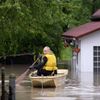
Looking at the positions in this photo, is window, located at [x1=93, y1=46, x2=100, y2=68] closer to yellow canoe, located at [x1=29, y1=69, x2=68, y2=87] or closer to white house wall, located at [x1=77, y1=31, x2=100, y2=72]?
white house wall, located at [x1=77, y1=31, x2=100, y2=72]

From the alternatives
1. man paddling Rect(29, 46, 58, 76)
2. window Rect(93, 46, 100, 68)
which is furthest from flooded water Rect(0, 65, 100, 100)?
window Rect(93, 46, 100, 68)

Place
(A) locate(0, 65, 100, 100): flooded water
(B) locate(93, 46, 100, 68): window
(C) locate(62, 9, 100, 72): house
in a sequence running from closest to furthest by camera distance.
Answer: (A) locate(0, 65, 100, 100): flooded water
(C) locate(62, 9, 100, 72): house
(B) locate(93, 46, 100, 68): window

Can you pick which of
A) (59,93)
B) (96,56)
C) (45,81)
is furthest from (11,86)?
(96,56)

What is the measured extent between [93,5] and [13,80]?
3274cm

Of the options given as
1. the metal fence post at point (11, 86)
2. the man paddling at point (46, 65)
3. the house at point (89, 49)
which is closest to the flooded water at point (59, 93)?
the man paddling at point (46, 65)

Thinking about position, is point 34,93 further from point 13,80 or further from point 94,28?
point 94,28

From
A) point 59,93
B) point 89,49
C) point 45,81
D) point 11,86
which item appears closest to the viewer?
point 11,86

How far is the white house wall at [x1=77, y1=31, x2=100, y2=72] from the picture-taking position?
32250mm

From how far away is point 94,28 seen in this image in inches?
1270

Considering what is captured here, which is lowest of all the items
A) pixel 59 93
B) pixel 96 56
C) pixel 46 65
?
pixel 59 93

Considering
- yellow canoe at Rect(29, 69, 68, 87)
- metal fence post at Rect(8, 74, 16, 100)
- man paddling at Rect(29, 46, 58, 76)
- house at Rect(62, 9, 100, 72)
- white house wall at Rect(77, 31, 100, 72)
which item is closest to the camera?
metal fence post at Rect(8, 74, 16, 100)

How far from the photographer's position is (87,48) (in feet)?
106

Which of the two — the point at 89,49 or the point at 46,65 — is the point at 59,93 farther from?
the point at 89,49

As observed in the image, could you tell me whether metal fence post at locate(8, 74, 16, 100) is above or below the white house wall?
below
